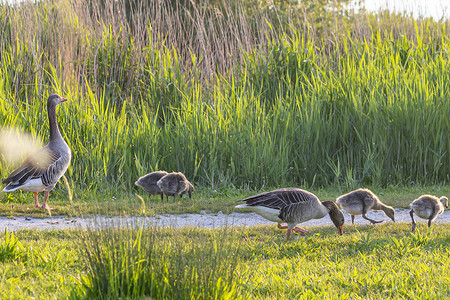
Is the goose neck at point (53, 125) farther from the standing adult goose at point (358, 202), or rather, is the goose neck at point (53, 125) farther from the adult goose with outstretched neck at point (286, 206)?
the standing adult goose at point (358, 202)

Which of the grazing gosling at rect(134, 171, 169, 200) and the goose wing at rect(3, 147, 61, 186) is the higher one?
the goose wing at rect(3, 147, 61, 186)

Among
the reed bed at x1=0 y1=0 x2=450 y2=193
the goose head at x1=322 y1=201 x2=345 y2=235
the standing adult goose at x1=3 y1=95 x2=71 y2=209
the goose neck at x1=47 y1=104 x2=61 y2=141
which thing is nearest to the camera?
the goose head at x1=322 y1=201 x2=345 y2=235

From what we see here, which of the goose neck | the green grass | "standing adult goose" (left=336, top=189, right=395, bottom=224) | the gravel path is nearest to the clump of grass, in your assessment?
the green grass

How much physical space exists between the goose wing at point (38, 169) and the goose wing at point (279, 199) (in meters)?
4.03

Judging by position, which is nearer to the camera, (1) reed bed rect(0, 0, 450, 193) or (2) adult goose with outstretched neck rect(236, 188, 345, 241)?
(2) adult goose with outstretched neck rect(236, 188, 345, 241)

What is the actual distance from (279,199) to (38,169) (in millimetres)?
4576

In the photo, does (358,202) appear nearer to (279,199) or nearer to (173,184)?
(279,199)

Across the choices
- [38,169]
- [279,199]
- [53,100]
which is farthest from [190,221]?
[53,100]

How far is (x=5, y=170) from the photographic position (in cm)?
1102

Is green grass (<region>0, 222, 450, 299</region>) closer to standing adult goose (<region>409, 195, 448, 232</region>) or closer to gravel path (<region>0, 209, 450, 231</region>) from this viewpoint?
standing adult goose (<region>409, 195, 448, 232</region>)

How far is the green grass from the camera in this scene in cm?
422

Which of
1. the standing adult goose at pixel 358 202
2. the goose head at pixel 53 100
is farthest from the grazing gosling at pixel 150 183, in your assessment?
the standing adult goose at pixel 358 202

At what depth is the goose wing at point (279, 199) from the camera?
7.18m

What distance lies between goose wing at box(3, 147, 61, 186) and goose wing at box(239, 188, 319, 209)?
4.03 m
